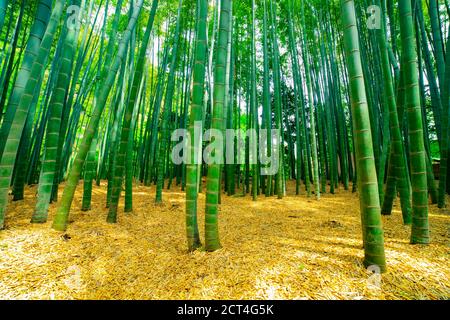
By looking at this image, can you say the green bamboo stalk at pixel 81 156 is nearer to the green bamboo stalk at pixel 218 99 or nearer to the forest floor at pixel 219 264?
the forest floor at pixel 219 264

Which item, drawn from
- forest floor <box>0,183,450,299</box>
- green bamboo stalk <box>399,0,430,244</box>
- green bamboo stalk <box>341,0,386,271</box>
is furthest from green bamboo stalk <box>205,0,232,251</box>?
green bamboo stalk <box>399,0,430,244</box>

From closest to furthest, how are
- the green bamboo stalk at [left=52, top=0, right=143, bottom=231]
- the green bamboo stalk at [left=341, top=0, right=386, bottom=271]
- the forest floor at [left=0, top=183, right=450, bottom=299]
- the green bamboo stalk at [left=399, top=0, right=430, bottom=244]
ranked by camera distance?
the forest floor at [left=0, top=183, right=450, bottom=299]
the green bamboo stalk at [left=341, top=0, right=386, bottom=271]
the green bamboo stalk at [left=399, top=0, right=430, bottom=244]
the green bamboo stalk at [left=52, top=0, right=143, bottom=231]

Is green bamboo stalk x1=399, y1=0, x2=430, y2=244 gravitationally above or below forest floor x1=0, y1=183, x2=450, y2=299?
above

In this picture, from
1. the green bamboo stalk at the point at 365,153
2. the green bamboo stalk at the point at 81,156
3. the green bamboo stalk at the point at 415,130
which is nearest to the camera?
the green bamboo stalk at the point at 365,153

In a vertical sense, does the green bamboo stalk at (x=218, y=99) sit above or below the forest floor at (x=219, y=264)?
above

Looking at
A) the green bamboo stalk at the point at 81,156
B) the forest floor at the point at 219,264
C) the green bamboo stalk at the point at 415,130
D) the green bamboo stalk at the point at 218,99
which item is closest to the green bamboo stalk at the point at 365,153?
the forest floor at the point at 219,264

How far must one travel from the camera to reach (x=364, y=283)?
1148mm

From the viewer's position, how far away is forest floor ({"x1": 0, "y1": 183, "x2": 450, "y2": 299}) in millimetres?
1144

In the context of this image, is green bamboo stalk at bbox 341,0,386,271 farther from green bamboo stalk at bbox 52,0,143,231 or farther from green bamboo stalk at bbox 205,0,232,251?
green bamboo stalk at bbox 52,0,143,231

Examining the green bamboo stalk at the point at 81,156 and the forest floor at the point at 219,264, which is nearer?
the forest floor at the point at 219,264

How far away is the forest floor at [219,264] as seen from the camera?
114 centimetres

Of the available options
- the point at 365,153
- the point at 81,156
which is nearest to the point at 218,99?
the point at 365,153
